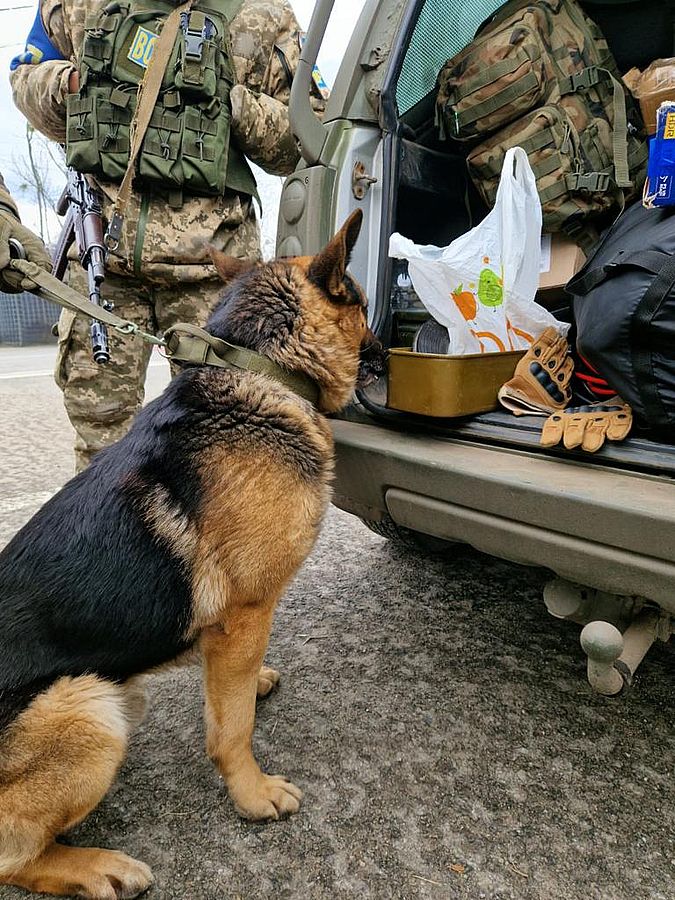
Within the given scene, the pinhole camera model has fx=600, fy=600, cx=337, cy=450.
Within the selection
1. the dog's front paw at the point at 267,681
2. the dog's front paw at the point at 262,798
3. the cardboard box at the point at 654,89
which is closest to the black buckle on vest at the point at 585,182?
the cardboard box at the point at 654,89

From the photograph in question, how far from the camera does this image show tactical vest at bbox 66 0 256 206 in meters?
2.44

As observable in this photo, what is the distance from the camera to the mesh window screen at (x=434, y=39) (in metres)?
2.14

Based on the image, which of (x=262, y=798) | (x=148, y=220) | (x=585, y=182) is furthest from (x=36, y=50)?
(x=262, y=798)

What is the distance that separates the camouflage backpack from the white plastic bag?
0.34 meters

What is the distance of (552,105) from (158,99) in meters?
1.60

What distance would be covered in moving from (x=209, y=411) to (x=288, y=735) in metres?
0.95

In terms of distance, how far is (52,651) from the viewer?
124 centimetres

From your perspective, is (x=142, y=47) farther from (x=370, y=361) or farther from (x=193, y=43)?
(x=370, y=361)

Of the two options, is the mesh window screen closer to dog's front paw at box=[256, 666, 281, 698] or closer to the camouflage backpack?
the camouflage backpack

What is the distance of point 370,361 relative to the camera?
6.23ft

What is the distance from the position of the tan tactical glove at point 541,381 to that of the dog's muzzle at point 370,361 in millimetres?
381

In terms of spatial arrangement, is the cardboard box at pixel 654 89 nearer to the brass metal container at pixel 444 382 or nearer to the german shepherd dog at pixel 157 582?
the brass metal container at pixel 444 382

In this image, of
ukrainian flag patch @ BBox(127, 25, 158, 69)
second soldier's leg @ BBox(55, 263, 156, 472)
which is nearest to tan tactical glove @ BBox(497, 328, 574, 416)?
second soldier's leg @ BBox(55, 263, 156, 472)

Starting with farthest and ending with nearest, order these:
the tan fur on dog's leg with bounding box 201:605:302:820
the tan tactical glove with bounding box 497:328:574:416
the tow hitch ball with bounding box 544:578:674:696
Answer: the tan tactical glove with bounding box 497:328:574:416 < the tan fur on dog's leg with bounding box 201:605:302:820 < the tow hitch ball with bounding box 544:578:674:696
